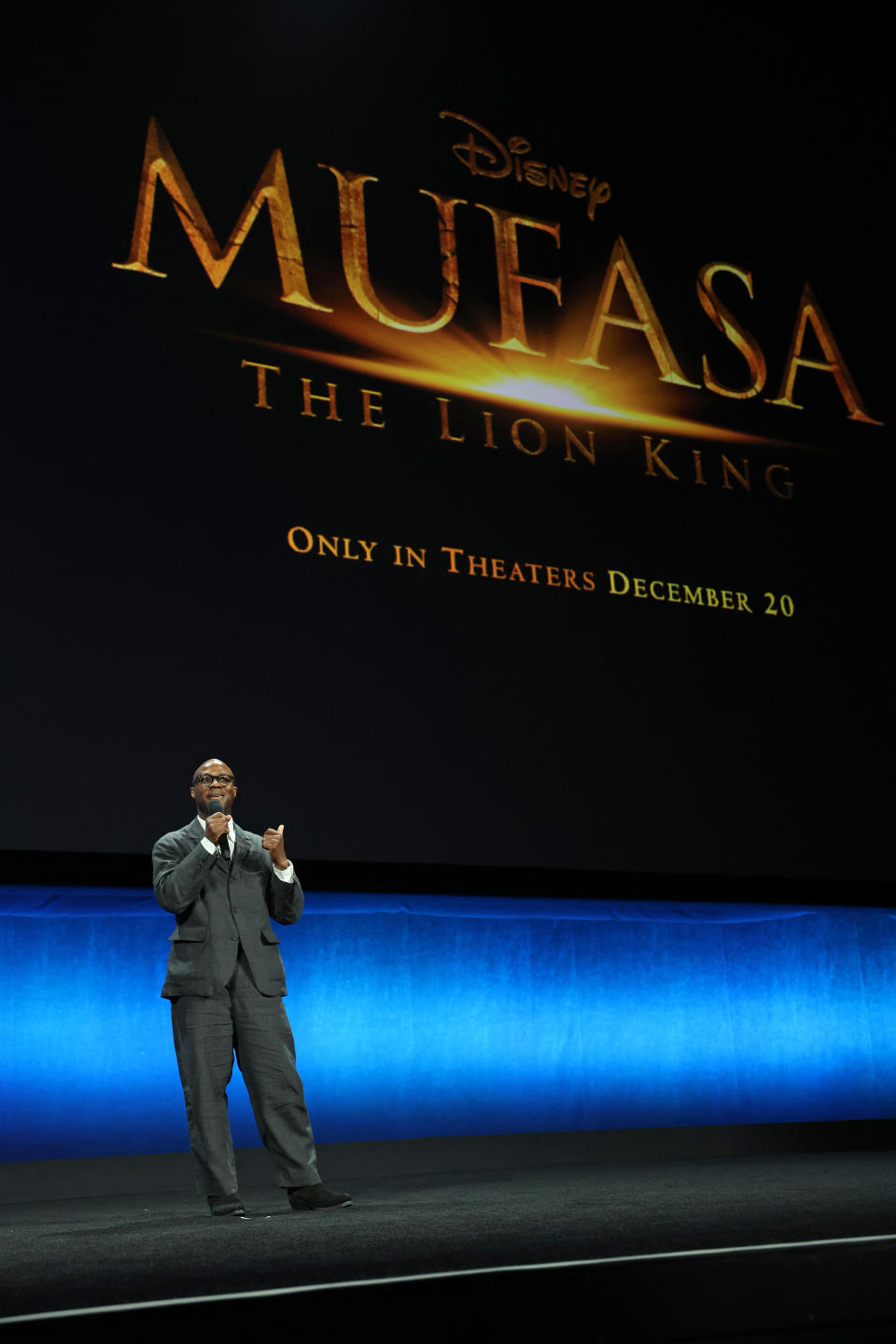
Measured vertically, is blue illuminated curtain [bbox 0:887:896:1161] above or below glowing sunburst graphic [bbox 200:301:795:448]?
below

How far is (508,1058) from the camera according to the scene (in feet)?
15.1

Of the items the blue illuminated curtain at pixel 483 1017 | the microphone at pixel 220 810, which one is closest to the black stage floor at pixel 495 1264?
the blue illuminated curtain at pixel 483 1017

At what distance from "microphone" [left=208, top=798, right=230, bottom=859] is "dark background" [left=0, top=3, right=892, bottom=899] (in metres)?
0.52

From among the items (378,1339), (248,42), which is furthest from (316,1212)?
(248,42)

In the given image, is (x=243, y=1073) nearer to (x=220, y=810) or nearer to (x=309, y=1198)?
(x=309, y=1198)

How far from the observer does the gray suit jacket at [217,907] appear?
307cm

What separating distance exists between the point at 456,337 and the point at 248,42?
1.08m

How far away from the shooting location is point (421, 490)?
4.23 metres

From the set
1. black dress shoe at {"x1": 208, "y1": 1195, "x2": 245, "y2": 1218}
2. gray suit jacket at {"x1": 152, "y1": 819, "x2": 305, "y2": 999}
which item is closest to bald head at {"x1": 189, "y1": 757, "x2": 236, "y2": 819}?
gray suit jacket at {"x1": 152, "y1": 819, "x2": 305, "y2": 999}

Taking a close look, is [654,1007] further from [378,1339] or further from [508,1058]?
[378,1339]

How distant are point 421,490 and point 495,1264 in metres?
2.56

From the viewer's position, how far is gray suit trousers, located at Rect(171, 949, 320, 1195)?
296 cm

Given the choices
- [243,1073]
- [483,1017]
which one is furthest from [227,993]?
[483,1017]

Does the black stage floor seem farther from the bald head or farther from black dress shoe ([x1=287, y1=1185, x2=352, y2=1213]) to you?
the bald head
